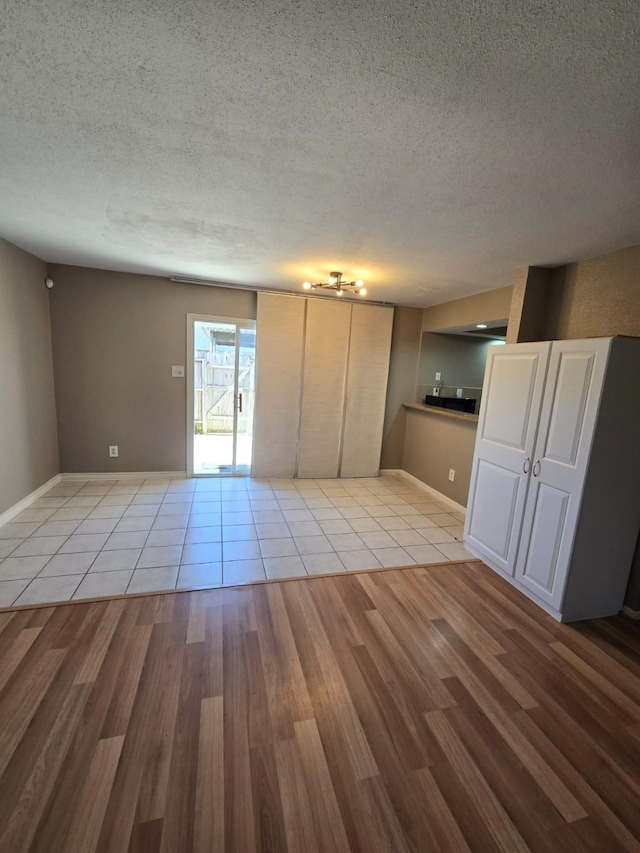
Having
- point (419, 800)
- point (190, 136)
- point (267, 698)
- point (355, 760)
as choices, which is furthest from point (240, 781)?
point (190, 136)

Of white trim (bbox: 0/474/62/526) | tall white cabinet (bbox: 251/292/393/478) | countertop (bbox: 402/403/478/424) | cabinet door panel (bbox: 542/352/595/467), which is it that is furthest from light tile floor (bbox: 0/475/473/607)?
cabinet door panel (bbox: 542/352/595/467)

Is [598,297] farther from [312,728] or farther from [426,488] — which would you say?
[312,728]

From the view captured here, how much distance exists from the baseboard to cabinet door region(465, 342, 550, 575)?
135 inches

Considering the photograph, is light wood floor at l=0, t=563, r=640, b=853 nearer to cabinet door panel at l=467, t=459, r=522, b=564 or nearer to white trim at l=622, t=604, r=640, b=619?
white trim at l=622, t=604, r=640, b=619

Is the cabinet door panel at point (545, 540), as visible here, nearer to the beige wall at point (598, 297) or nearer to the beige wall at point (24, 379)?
the beige wall at point (598, 297)

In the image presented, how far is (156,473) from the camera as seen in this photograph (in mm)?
4324

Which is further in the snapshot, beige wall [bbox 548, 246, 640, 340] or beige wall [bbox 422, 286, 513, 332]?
beige wall [bbox 422, 286, 513, 332]

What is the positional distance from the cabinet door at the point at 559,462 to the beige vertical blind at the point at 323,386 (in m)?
2.65

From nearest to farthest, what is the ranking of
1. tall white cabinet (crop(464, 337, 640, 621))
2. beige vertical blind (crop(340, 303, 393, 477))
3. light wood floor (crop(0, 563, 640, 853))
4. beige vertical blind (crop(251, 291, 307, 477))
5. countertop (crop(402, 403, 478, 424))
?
1. light wood floor (crop(0, 563, 640, 853))
2. tall white cabinet (crop(464, 337, 640, 621))
3. countertop (crop(402, 403, 478, 424))
4. beige vertical blind (crop(251, 291, 307, 477))
5. beige vertical blind (crop(340, 303, 393, 477))

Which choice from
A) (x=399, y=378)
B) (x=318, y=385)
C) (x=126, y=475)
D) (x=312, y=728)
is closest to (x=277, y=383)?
(x=318, y=385)

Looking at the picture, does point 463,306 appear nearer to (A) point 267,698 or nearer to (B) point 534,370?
(B) point 534,370

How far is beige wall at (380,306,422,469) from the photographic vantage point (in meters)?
4.82

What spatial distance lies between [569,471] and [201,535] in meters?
2.79

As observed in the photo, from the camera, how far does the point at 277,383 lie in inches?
174
